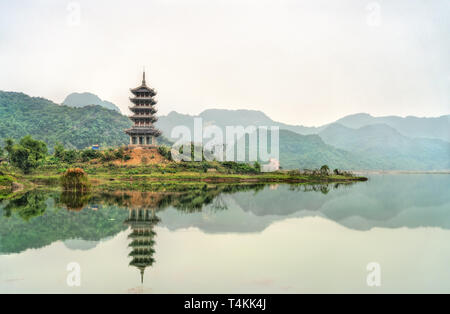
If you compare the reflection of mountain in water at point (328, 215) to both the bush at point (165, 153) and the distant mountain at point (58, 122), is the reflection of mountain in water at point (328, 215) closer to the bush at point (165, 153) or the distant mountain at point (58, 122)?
the bush at point (165, 153)

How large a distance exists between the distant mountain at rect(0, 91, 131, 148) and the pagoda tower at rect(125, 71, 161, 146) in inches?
2295

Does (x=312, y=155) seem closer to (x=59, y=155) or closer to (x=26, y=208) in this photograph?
(x=59, y=155)

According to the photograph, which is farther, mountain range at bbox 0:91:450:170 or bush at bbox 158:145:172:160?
mountain range at bbox 0:91:450:170

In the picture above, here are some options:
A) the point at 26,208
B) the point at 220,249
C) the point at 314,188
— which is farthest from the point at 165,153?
the point at 220,249

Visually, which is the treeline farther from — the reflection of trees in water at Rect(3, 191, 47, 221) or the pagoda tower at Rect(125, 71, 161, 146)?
the reflection of trees in water at Rect(3, 191, 47, 221)

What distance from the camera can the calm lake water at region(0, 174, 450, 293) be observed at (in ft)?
32.9

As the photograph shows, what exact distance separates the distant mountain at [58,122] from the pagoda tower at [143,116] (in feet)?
191

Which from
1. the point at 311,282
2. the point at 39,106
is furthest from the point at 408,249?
the point at 39,106

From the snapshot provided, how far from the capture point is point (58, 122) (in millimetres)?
138750

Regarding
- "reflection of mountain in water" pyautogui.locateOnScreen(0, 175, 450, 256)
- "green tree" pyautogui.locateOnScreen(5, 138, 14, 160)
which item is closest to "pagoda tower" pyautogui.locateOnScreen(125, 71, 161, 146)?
"green tree" pyautogui.locateOnScreen(5, 138, 14, 160)

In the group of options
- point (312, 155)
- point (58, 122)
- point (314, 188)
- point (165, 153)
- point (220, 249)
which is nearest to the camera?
point (220, 249)

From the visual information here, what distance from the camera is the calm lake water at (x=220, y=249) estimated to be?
32.9 ft

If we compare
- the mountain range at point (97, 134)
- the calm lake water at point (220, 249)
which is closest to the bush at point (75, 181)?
the calm lake water at point (220, 249)

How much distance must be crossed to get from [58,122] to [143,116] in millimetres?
85130
